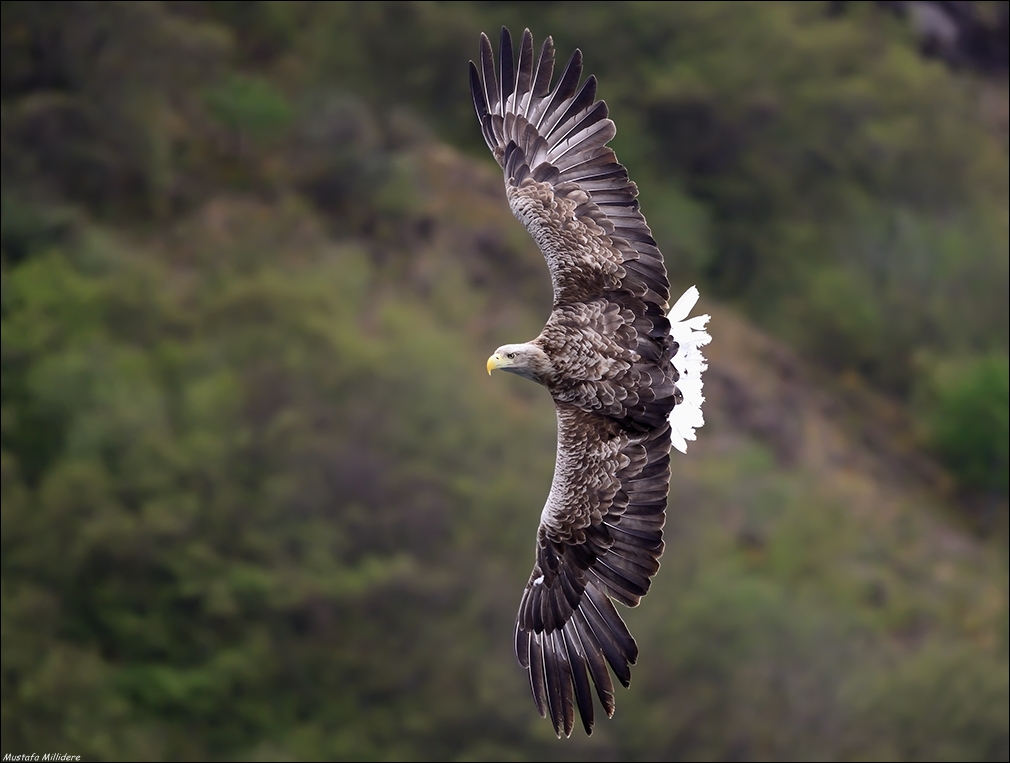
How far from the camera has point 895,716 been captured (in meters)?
43.4

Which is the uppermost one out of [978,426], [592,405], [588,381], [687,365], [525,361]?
[978,426]

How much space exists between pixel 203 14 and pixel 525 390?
63.5 feet

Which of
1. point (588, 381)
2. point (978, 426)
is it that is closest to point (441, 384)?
point (978, 426)

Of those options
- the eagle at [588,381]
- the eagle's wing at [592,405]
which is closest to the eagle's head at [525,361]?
the eagle at [588,381]

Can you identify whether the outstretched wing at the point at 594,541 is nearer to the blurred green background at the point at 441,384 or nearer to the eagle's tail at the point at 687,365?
the eagle's tail at the point at 687,365

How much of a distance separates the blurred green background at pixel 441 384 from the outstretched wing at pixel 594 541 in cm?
2500

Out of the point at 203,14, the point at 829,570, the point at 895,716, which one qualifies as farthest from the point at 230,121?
the point at 895,716

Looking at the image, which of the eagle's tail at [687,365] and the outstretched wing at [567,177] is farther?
the eagle's tail at [687,365]

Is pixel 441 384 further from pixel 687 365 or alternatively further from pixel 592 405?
pixel 592 405

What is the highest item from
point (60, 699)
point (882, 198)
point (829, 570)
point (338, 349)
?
point (882, 198)

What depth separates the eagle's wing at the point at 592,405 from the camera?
14523 mm

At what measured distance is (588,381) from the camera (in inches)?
574

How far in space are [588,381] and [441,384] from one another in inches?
1287

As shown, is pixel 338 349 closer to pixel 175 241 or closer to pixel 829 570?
pixel 175 241
